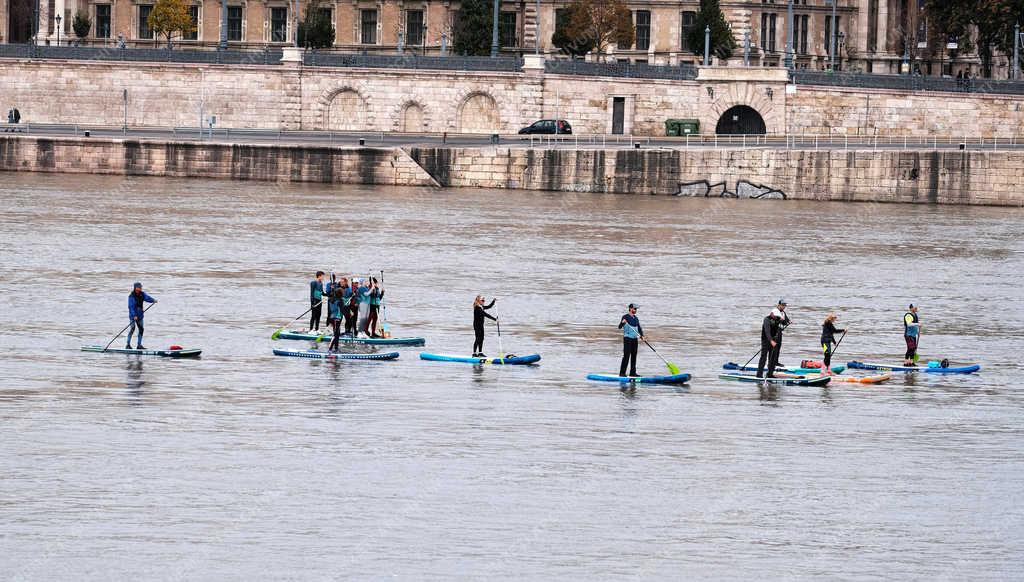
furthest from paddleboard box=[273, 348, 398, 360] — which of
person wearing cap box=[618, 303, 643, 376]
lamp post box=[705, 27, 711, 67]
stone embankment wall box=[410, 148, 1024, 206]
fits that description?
lamp post box=[705, 27, 711, 67]

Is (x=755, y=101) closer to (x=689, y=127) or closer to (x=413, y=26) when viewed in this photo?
(x=689, y=127)

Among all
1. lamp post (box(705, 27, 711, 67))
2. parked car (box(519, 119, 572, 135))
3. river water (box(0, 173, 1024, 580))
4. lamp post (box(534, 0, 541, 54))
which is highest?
lamp post (box(534, 0, 541, 54))

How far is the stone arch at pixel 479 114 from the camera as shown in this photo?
103m

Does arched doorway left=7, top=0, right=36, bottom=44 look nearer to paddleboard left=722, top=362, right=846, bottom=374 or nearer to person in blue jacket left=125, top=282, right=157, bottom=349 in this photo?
person in blue jacket left=125, top=282, right=157, bottom=349

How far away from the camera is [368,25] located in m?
119

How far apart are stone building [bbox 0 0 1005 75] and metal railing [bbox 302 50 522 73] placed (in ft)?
38.0

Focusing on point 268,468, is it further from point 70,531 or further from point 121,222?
point 121,222

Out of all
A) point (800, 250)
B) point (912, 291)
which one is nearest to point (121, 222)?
point (800, 250)

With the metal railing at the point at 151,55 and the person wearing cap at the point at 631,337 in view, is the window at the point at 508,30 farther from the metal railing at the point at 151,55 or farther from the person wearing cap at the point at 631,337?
the person wearing cap at the point at 631,337

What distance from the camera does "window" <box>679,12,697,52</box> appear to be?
11444 cm

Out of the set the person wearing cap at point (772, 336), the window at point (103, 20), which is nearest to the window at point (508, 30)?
the window at point (103, 20)

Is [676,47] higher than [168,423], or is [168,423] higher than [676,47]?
[676,47]

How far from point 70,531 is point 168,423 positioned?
6730 millimetres

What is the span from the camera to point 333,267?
58.6 meters
